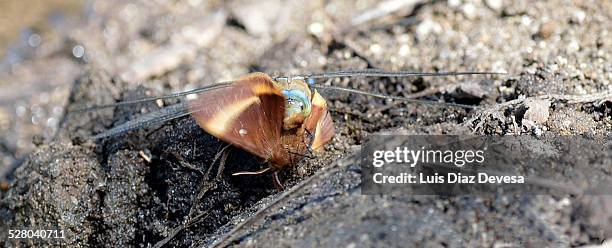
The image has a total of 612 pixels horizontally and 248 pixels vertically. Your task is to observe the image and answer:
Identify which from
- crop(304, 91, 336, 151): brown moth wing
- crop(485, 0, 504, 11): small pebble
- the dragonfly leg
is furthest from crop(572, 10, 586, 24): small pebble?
the dragonfly leg

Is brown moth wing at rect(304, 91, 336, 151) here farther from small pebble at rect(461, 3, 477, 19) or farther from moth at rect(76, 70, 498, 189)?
small pebble at rect(461, 3, 477, 19)

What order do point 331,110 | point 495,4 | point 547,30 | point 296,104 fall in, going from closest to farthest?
point 296,104
point 331,110
point 547,30
point 495,4

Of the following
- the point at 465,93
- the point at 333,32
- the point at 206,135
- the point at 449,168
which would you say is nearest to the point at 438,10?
the point at 333,32

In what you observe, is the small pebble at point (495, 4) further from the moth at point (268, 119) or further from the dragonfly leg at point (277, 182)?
the dragonfly leg at point (277, 182)

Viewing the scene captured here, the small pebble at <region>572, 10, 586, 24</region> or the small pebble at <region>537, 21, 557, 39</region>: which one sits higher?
the small pebble at <region>572, 10, 586, 24</region>

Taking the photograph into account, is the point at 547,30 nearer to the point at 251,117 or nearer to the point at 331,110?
the point at 331,110

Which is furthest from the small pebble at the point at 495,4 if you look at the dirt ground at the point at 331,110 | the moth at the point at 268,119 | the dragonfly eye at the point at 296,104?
the dragonfly eye at the point at 296,104

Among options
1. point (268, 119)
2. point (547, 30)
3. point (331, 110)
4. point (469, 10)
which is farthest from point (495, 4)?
point (268, 119)
